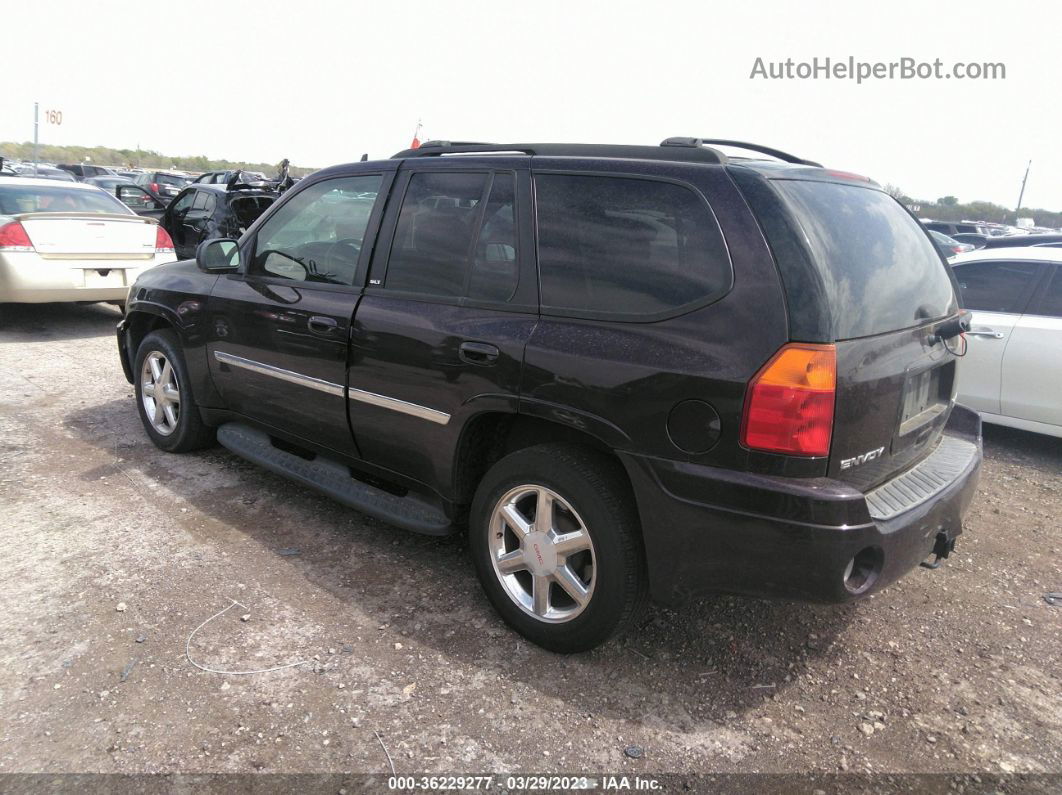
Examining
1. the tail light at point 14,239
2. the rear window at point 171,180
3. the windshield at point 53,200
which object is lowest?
the tail light at point 14,239

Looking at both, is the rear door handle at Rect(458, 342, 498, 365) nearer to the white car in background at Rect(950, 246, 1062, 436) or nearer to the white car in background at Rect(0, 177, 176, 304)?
the white car in background at Rect(950, 246, 1062, 436)

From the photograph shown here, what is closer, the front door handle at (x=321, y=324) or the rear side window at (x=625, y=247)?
the rear side window at (x=625, y=247)

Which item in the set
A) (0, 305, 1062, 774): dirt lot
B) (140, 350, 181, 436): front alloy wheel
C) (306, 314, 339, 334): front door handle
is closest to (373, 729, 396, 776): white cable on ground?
(0, 305, 1062, 774): dirt lot

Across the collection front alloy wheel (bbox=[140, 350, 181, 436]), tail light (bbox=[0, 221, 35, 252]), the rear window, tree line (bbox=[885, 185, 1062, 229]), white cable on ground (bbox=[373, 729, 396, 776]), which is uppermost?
tree line (bbox=[885, 185, 1062, 229])

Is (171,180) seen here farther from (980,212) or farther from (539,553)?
(980,212)

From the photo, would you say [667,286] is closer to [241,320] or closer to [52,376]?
[241,320]

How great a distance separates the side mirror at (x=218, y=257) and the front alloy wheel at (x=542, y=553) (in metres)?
2.25

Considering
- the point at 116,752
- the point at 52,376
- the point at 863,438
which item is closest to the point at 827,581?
the point at 863,438

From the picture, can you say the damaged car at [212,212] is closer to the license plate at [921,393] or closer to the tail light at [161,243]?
the tail light at [161,243]

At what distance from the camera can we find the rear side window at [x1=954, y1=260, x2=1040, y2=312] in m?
5.64

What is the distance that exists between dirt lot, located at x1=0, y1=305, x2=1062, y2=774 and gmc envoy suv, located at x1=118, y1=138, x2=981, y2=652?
32 centimetres

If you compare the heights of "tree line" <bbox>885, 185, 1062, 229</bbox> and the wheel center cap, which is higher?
"tree line" <bbox>885, 185, 1062, 229</bbox>

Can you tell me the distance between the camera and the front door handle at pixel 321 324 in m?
3.60

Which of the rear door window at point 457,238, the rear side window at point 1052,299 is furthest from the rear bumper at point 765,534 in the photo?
the rear side window at point 1052,299
